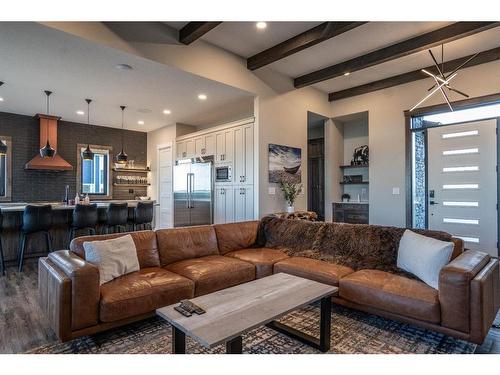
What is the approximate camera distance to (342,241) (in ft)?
10.8

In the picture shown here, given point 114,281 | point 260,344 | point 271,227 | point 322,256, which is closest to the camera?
point 260,344

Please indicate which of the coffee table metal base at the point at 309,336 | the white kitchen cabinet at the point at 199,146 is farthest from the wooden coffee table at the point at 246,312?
the white kitchen cabinet at the point at 199,146

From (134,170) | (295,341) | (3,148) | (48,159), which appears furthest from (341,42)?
(3,148)

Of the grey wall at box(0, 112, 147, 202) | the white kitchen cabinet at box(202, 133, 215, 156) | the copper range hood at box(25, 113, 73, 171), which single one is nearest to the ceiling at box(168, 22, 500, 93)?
the white kitchen cabinet at box(202, 133, 215, 156)

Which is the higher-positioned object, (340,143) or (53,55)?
(53,55)

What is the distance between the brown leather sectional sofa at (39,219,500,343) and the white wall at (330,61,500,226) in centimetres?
257

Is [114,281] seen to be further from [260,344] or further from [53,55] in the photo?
[53,55]

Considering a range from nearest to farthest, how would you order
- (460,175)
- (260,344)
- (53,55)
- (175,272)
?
(260,344) < (175,272) < (53,55) < (460,175)

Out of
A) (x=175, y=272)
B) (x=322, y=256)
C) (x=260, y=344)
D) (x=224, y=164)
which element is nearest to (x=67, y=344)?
(x=175, y=272)

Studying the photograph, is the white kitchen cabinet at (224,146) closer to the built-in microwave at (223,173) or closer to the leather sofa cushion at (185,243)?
the built-in microwave at (223,173)

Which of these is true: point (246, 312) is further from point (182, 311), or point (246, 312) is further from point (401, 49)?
point (401, 49)

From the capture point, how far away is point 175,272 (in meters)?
2.87

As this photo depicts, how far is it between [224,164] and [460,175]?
13.1ft
